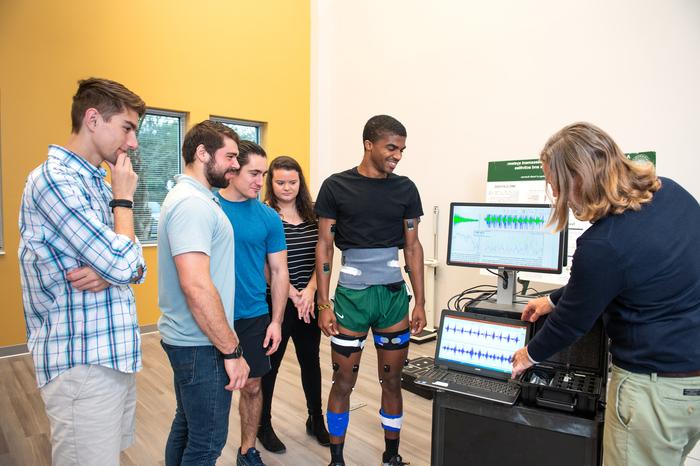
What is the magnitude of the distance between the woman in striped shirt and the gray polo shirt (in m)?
0.80

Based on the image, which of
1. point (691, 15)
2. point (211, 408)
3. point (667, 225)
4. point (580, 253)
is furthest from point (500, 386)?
point (691, 15)

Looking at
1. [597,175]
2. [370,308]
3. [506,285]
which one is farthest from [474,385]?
[597,175]

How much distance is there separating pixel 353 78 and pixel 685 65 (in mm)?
3187

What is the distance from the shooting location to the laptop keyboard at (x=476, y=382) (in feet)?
5.51

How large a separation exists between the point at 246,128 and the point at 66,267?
4274 mm

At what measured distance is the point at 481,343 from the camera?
1.82m

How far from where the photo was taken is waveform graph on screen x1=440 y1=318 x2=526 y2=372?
5.75 feet

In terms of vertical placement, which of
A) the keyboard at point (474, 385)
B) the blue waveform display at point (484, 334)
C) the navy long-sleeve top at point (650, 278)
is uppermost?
the navy long-sleeve top at point (650, 278)

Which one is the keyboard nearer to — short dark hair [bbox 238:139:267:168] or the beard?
the beard

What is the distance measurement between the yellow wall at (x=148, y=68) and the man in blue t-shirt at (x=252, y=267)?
2889 mm

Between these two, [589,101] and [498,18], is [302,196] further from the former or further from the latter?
[498,18]

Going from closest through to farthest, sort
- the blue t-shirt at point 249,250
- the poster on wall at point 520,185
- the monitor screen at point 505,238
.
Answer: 1. the monitor screen at point 505,238
2. the blue t-shirt at point 249,250
3. the poster on wall at point 520,185

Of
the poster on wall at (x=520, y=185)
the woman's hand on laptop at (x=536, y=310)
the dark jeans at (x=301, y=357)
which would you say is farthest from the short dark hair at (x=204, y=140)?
the poster on wall at (x=520, y=185)

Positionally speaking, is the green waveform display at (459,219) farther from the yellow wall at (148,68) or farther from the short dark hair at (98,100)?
the yellow wall at (148,68)
